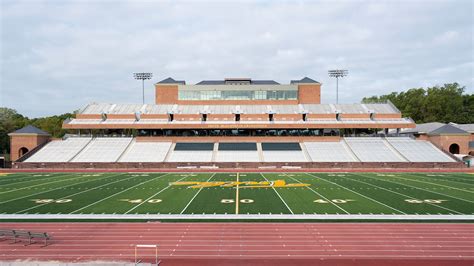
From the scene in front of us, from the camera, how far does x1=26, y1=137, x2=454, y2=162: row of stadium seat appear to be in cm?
4616

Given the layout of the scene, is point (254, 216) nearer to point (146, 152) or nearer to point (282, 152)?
point (282, 152)

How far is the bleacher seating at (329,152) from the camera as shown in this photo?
151 ft

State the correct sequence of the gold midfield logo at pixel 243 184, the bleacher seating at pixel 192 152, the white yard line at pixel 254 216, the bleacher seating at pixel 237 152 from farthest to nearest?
the bleacher seating at pixel 192 152
the bleacher seating at pixel 237 152
the gold midfield logo at pixel 243 184
the white yard line at pixel 254 216

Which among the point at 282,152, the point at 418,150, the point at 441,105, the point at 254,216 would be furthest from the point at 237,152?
the point at 441,105

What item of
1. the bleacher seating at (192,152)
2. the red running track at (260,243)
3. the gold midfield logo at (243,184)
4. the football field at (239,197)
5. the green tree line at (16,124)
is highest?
the green tree line at (16,124)

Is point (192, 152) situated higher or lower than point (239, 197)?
higher

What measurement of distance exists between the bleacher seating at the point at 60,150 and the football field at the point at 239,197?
50.2ft

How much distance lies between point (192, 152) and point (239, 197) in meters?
27.3

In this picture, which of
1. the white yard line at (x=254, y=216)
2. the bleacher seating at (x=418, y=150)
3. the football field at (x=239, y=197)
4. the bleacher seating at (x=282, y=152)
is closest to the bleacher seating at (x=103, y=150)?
the football field at (x=239, y=197)

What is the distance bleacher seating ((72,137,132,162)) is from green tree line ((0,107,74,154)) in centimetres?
2501

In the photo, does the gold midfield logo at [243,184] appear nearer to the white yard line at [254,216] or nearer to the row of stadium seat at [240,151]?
the white yard line at [254,216]

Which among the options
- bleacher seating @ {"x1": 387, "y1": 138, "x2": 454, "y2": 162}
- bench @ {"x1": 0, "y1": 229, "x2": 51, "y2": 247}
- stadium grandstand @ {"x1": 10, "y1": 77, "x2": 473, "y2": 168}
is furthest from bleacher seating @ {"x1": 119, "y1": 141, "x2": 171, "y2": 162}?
bench @ {"x1": 0, "y1": 229, "x2": 51, "y2": 247}

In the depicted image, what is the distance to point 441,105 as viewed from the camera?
83688 millimetres

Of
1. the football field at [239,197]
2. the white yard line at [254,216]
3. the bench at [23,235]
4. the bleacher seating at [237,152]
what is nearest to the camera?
the bench at [23,235]
